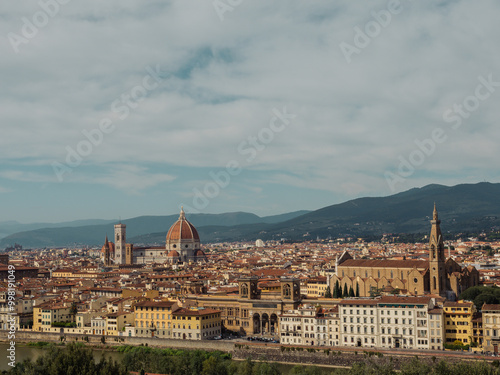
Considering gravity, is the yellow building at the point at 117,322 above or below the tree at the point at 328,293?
below

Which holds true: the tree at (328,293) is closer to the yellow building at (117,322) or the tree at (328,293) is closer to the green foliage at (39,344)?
the yellow building at (117,322)

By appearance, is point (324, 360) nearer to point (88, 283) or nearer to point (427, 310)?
point (427, 310)

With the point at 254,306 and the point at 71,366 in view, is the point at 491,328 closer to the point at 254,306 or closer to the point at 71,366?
the point at 254,306

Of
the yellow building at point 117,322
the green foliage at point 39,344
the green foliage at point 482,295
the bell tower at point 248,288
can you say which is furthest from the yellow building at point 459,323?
the green foliage at point 39,344

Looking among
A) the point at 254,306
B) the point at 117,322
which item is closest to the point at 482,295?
the point at 254,306

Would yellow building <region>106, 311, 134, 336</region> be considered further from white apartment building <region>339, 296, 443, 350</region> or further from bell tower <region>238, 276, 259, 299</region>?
white apartment building <region>339, 296, 443, 350</region>

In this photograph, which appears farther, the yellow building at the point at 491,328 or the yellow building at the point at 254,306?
the yellow building at the point at 254,306
